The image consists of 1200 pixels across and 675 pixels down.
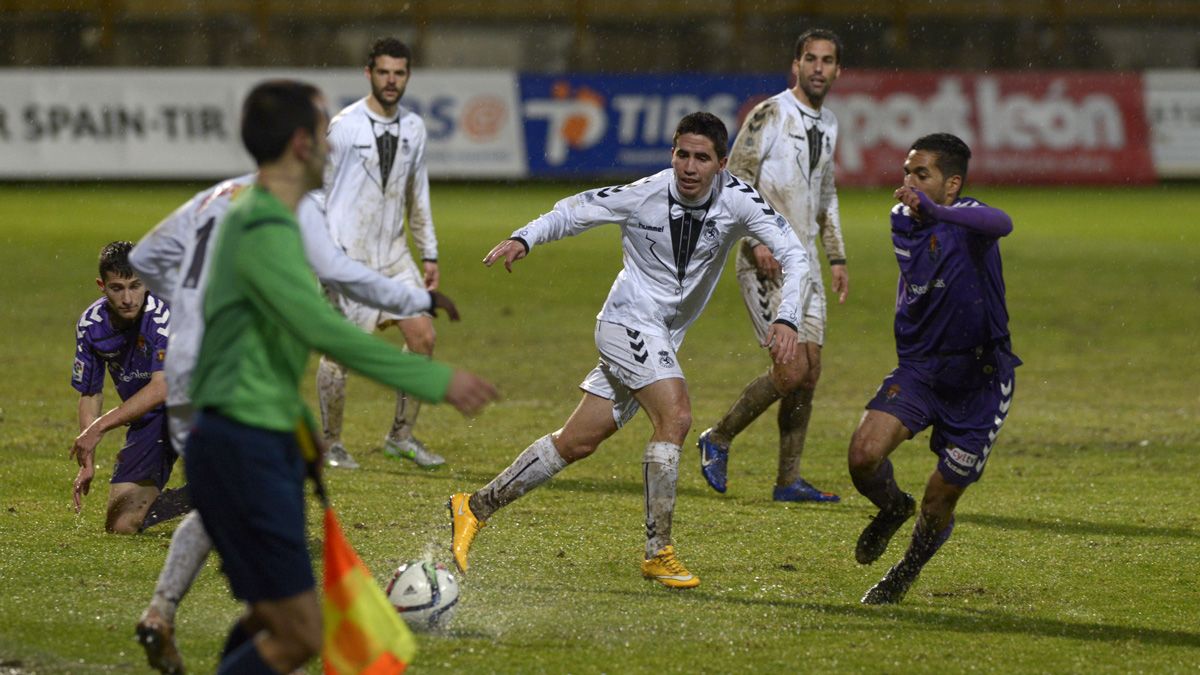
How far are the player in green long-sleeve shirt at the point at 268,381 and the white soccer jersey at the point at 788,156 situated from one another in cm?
499

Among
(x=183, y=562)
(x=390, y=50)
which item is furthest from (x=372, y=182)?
(x=183, y=562)

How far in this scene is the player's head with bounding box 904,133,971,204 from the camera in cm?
659

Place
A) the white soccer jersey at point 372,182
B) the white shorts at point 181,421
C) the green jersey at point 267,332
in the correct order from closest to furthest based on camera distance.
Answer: the green jersey at point 267,332
the white shorts at point 181,421
the white soccer jersey at point 372,182

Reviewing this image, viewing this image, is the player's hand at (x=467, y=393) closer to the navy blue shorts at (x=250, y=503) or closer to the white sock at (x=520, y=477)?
the navy blue shorts at (x=250, y=503)

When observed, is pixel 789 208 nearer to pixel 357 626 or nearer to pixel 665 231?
pixel 665 231

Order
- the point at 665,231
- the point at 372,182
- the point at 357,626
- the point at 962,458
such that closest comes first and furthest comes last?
the point at 357,626, the point at 962,458, the point at 665,231, the point at 372,182

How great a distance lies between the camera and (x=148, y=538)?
7.41 metres

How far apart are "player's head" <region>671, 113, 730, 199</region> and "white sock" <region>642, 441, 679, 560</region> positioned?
43.0 inches

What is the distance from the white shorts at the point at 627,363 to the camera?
22.6 ft

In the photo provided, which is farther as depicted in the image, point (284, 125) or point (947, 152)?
point (947, 152)

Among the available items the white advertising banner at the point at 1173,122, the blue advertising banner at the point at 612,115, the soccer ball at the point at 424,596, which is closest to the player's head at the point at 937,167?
the soccer ball at the point at 424,596

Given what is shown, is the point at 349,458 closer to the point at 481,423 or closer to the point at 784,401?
the point at 481,423

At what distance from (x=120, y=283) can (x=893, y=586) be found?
3.58m

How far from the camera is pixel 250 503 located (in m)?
4.18
